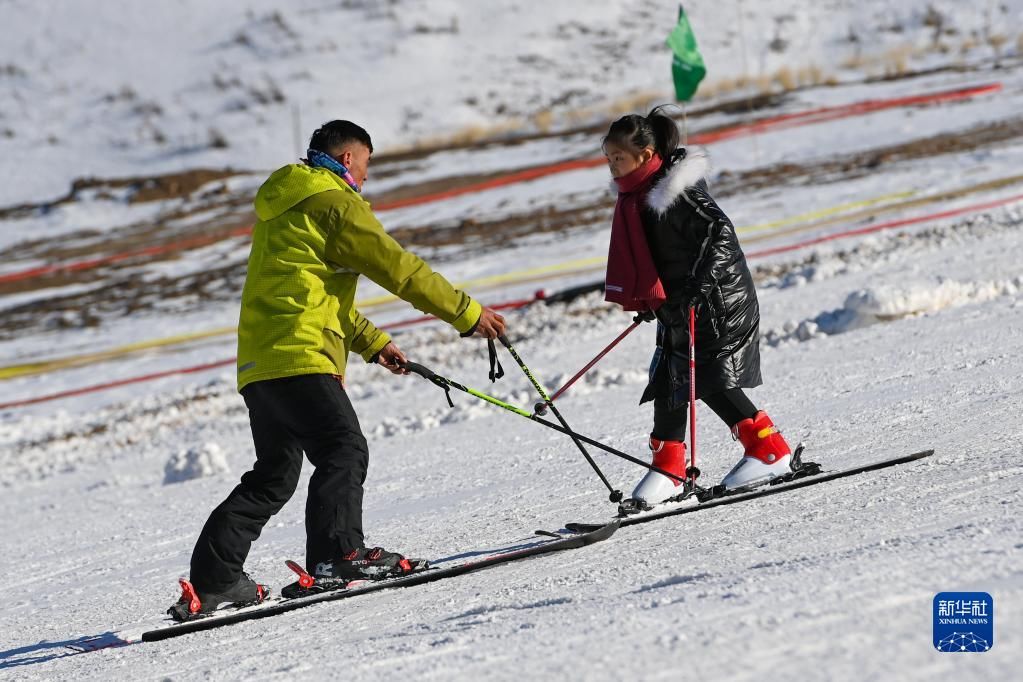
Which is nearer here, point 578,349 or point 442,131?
point 578,349

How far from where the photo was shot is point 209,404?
10.8m

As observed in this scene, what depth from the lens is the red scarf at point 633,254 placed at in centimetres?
450

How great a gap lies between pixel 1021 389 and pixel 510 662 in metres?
3.52

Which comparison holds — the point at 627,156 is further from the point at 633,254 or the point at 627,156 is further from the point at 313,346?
the point at 313,346

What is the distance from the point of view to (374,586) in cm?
406

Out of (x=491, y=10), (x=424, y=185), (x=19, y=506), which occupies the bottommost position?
(x=19, y=506)

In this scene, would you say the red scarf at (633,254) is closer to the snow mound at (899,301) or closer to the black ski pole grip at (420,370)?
the black ski pole grip at (420,370)

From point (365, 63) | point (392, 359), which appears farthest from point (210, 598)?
point (365, 63)

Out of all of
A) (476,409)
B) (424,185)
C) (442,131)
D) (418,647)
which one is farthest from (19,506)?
(442,131)

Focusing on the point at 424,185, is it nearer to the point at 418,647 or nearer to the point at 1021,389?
the point at 1021,389

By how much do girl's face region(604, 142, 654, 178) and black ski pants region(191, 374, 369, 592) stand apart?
4.44 ft

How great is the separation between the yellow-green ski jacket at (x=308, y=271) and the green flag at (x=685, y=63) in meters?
13.4

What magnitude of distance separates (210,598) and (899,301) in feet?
19.5

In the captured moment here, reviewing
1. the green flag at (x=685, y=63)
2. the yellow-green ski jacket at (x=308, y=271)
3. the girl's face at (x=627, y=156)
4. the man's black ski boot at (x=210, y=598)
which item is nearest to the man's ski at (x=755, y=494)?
the yellow-green ski jacket at (x=308, y=271)
